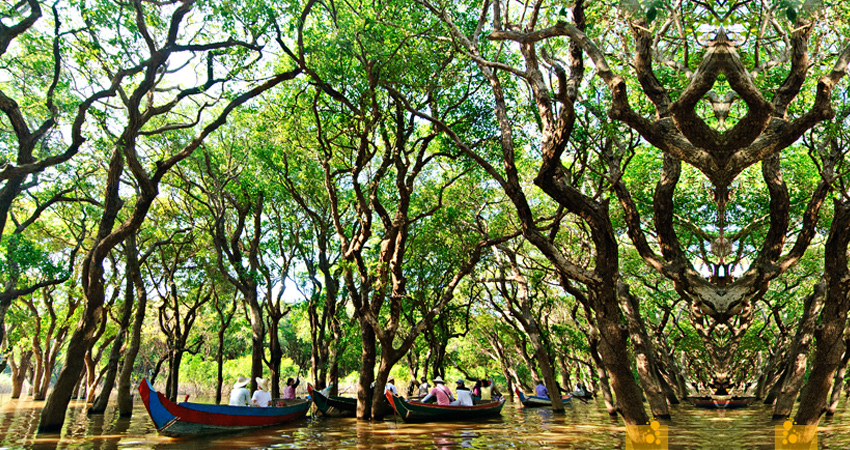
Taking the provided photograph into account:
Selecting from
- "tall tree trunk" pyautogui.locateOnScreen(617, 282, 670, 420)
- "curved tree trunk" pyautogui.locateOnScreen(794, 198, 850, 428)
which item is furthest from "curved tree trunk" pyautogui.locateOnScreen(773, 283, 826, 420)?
"curved tree trunk" pyautogui.locateOnScreen(794, 198, 850, 428)

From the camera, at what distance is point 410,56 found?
10922mm

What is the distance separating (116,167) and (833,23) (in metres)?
12.5

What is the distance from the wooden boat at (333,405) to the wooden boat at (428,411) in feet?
8.12

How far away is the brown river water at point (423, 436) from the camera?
416 inches

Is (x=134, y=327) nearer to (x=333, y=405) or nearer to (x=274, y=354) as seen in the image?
(x=274, y=354)

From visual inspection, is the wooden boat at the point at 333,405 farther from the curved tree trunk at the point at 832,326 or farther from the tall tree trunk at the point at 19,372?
the tall tree trunk at the point at 19,372

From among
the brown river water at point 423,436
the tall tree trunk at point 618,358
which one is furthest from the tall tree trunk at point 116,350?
the tall tree trunk at point 618,358

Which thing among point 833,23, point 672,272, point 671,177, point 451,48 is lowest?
point 672,272

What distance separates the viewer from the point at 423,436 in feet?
40.6

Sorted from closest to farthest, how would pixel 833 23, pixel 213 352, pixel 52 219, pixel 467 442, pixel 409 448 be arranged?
1. pixel 833 23
2. pixel 409 448
3. pixel 467 442
4. pixel 52 219
5. pixel 213 352

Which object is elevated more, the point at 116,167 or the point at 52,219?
the point at 52,219

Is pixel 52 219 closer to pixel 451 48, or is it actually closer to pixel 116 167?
pixel 116 167

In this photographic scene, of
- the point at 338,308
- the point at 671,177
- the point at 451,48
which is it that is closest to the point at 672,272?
the point at 671,177

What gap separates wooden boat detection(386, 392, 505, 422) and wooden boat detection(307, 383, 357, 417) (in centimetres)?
247
